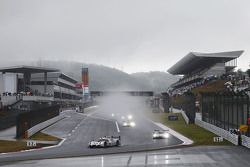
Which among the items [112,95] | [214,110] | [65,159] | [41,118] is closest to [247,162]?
[65,159]

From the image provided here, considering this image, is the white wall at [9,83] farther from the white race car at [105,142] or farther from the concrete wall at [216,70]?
the white race car at [105,142]

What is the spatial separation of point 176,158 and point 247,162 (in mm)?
6054

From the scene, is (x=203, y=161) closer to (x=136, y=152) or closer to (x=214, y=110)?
(x=136, y=152)

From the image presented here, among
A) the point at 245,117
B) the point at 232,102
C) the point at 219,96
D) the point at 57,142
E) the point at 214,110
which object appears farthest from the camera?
the point at 214,110

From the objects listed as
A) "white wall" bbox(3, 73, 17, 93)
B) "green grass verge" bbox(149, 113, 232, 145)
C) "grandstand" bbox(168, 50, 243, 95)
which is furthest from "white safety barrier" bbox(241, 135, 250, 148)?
"white wall" bbox(3, 73, 17, 93)

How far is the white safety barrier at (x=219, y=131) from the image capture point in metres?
49.7

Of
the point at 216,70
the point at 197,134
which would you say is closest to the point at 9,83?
the point at 216,70

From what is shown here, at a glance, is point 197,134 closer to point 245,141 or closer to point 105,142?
point 105,142

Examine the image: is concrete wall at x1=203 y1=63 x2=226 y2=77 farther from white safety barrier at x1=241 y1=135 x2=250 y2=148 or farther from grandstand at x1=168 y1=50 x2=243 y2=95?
white safety barrier at x1=241 y1=135 x2=250 y2=148

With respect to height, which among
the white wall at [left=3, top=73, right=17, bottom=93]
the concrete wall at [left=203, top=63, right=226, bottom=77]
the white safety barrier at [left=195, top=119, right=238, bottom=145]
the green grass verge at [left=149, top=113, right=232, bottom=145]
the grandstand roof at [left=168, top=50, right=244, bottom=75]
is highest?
the grandstand roof at [left=168, top=50, right=244, bottom=75]

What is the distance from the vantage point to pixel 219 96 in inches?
2512

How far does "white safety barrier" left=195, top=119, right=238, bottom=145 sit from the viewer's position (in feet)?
163

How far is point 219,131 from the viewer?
2394 inches

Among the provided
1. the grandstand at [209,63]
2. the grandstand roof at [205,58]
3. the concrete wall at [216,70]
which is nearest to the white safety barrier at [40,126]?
the grandstand at [209,63]
